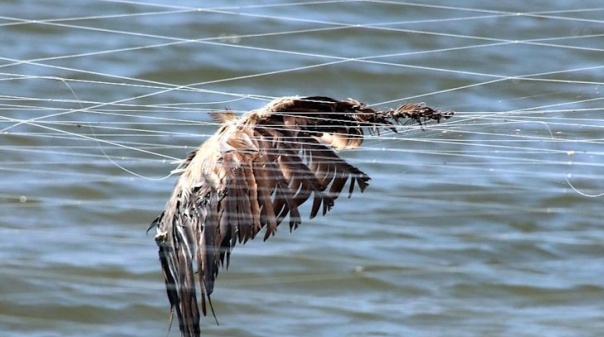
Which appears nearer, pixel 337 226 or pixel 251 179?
pixel 251 179

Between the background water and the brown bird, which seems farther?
the background water

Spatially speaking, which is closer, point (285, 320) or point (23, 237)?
point (285, 320)

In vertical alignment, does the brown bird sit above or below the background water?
above

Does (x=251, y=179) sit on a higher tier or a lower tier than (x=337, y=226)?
higher

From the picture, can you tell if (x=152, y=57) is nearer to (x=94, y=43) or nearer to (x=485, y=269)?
(x=94, y=43)

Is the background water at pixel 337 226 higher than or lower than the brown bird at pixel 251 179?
lower

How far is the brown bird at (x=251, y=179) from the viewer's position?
8.06 feet

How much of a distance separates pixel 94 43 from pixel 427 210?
8.20 ft

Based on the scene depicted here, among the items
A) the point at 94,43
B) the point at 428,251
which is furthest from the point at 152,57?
the point at 428,251

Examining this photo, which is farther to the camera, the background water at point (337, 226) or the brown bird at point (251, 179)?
the background water at point (337, 226)

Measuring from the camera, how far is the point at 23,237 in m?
5.21

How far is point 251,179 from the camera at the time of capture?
2471 mm

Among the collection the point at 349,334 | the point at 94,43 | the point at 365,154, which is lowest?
the point at 349,334

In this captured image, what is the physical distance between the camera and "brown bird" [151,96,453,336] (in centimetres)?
246
